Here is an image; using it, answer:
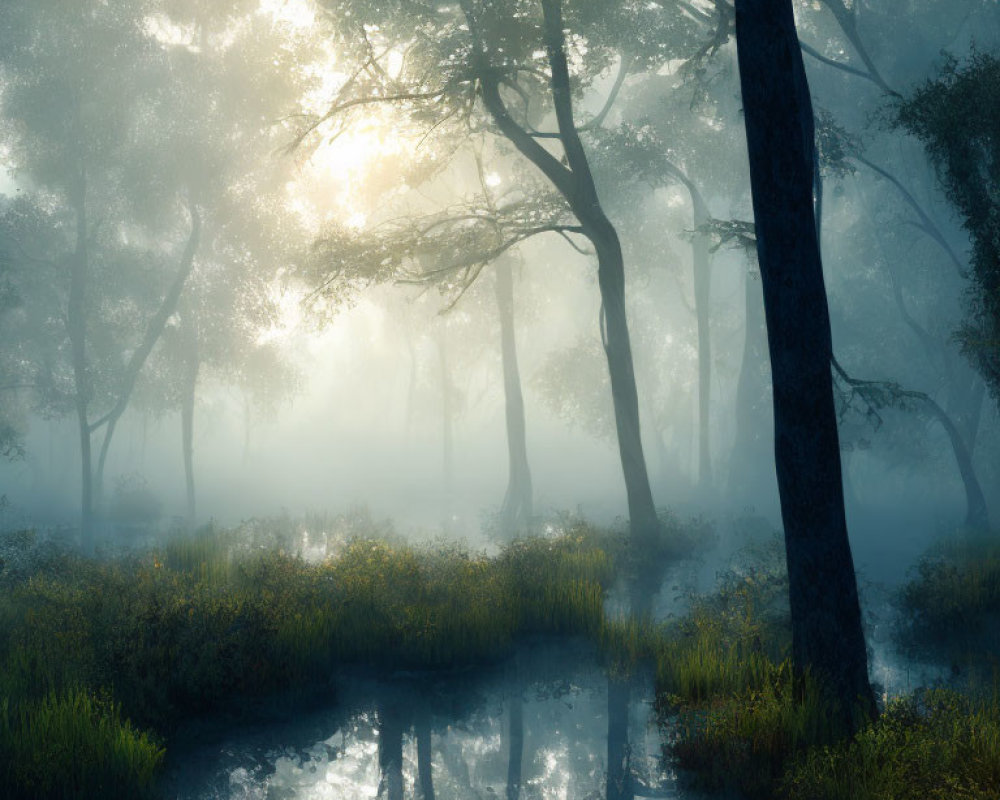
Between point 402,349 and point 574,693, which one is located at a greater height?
A: point 402,349

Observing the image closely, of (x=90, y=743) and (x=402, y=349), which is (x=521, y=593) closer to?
(x=90, y=743)

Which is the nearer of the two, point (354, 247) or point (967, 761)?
point (967, 761)

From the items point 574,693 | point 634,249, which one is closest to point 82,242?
point 634,249

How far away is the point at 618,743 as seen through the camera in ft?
23.5

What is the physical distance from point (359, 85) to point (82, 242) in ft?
57.8

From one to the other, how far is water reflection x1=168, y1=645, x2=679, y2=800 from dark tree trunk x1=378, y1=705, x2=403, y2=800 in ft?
0.03

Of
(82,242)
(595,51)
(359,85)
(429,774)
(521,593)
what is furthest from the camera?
(82,242)

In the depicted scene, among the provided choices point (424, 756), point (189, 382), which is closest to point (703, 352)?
point (189, 382)

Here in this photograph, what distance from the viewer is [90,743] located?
221 inches

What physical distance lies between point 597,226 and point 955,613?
32.8 feet

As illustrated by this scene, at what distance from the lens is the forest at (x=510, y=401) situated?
680 centimetres

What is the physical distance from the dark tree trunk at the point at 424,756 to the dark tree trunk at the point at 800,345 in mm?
3465

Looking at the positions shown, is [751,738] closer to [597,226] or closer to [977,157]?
[977,157]

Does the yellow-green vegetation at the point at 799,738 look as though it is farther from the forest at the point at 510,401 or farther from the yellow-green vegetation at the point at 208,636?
the yellow-green vegetation at the point at 208,636
